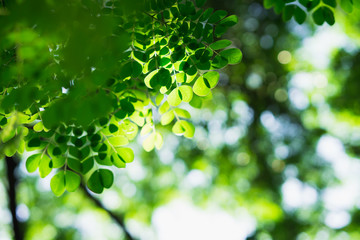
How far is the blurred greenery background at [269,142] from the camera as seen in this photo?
8.29 meters

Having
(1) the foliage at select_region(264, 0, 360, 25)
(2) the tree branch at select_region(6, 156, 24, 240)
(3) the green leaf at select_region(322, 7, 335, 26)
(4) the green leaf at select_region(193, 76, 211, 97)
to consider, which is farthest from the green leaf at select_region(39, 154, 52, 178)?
(2) the tree branch at select_region(6, 156, 24, 240)

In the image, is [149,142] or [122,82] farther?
[149,142]

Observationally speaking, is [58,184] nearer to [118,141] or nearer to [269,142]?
[118,141]

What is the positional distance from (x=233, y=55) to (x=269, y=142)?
23.0ft

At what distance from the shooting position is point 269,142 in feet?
28.2

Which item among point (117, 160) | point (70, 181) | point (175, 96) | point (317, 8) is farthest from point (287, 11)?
point (70, 181)

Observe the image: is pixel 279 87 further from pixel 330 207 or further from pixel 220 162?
pixel 330 207

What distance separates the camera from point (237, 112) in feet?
28.1

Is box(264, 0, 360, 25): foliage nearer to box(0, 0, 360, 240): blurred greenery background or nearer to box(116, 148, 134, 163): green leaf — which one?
box(116, 148, 134, 163): green leaf

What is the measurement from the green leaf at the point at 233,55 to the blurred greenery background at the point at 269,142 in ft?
19.2

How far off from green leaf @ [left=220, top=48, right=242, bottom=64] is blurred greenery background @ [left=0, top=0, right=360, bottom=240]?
19.2ft

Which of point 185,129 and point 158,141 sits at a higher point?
point 185,129

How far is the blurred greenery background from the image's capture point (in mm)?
8289

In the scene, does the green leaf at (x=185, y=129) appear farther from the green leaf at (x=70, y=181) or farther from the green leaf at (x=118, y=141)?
the green leaf at (x=70, y=181)
